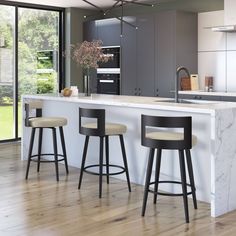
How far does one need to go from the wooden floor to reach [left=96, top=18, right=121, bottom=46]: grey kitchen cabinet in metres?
3.60

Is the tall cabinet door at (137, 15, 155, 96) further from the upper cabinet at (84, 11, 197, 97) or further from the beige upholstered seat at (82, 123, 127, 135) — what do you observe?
the beige upholstered seat at (82, 123, 127, 135)

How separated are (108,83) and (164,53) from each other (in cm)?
141

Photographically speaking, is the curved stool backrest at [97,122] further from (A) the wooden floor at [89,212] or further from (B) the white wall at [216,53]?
(B) the white wall at [216,53]

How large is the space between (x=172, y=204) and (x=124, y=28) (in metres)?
4.42

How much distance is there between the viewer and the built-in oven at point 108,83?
8070mm

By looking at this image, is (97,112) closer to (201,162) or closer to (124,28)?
(201,162)

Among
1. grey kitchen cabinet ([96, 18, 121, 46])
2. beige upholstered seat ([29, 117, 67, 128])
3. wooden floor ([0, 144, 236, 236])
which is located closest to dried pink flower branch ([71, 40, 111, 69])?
beige upholstered seat ([29, 117, 67, 128])

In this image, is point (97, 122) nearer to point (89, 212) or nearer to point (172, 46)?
point (89, 212)

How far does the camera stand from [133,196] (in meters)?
4.44

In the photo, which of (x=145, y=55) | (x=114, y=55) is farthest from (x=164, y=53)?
(x=114, y=55)

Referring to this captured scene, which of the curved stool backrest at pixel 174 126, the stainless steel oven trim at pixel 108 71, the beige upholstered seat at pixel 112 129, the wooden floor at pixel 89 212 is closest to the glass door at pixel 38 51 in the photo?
the stainless steel oven trim at pixel 108 71

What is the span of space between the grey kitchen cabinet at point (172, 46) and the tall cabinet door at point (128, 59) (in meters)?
0.52

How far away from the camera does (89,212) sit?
392 centimetres

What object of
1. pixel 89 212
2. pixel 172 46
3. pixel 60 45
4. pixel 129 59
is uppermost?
pixel 60 45
